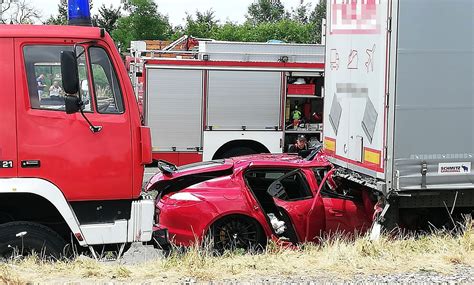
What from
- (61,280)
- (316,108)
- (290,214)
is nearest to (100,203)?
(61,280)

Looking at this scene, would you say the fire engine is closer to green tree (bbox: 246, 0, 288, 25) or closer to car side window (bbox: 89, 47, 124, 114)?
car side window (bbox: 89, 47, 124, 114)

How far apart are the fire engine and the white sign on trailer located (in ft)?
17.6

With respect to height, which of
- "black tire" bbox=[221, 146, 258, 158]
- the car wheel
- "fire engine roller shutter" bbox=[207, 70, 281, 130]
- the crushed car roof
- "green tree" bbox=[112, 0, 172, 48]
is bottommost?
the car wheel

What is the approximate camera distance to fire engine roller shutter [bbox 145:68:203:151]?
14.3m

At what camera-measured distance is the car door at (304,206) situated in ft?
25.9

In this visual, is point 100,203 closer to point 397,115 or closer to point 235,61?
point 397,115

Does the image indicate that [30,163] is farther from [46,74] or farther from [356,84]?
[356,84]

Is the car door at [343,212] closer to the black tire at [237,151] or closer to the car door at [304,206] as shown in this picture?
the car door at [304,206]

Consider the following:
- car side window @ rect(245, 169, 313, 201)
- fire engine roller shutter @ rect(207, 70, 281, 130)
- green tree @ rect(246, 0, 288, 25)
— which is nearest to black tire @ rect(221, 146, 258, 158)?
fire engine roller shutter @ rect(207, 70, 281, 130)

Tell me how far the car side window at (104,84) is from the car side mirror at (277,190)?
104 inches

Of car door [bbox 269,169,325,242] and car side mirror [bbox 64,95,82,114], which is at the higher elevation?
car side mirror [bbox 64,95,82,114]

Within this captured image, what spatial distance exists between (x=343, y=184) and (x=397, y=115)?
175cm

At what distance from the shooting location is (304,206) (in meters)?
7.96

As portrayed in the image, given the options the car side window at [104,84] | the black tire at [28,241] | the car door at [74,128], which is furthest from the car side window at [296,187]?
the black tire at [28,241]
